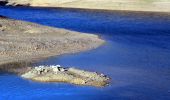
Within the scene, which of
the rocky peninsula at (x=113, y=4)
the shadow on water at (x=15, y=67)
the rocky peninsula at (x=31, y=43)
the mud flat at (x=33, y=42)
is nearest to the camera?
the shadow on water at (x=15, y=67)

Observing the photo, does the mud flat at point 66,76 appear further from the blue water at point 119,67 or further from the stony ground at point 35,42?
the stony ground at point 35,42

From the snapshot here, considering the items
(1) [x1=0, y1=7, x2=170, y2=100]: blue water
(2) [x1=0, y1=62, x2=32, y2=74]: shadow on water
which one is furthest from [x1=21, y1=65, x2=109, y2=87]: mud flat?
(2) [x1=0, y1=62, x2=32, y2=74]: shadow on water

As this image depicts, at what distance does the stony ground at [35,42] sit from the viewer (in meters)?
39.4

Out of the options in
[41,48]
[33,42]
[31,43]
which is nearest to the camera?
[41,48]

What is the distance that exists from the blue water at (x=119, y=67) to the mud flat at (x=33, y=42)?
4.82 ft

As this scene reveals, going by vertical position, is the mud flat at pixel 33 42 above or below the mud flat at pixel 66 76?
above

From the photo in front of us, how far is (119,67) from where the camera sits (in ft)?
118

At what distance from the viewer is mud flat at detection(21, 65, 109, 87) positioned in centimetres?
3116

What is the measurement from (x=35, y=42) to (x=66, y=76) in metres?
13.6

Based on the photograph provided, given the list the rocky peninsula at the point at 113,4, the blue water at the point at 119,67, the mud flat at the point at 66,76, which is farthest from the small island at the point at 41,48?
the rocky peninsula at the point at 113,4

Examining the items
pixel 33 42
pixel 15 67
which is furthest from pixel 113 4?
pixel 15 67

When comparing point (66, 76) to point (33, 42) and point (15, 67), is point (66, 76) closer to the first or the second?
point (15, 67)

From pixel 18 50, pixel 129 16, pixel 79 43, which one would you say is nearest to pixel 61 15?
pixel 129 16

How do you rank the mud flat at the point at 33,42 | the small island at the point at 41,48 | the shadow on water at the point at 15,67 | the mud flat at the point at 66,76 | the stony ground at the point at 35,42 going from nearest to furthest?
the mud flat at the point at 66,76, the small island at the point at 41,48, the shadow on water at the point at 15,67, the mud flat at the point at 33,42, the stony ground at the point at 35,42
